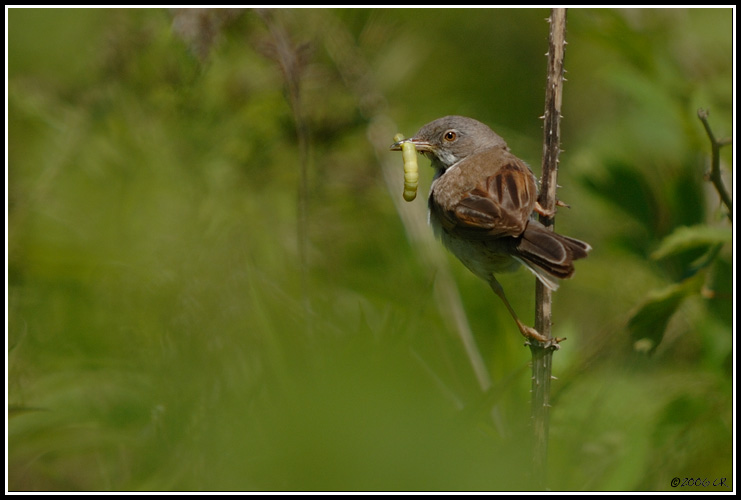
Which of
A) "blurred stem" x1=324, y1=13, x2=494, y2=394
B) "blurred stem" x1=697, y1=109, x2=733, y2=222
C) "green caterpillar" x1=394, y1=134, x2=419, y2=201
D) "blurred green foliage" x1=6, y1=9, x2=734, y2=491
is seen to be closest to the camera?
"blurred green foliage" x1=6, y1=9, x2=734, y2=491

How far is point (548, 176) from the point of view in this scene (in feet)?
7.94

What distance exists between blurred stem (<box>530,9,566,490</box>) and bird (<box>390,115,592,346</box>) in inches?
1.9

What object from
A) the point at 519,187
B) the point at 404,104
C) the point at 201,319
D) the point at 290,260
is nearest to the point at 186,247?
the point at 290,260

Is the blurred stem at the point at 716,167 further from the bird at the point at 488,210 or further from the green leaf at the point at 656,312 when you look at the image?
the bird at the point at 488,210

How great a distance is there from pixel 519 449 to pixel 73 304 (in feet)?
9.07

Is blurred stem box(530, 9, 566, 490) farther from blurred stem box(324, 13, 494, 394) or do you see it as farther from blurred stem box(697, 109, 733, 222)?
blurred stem box(324, 13, 494, 394)

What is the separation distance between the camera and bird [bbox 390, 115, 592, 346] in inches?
100

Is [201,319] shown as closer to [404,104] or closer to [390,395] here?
[390,395]

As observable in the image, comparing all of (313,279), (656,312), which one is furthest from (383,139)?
(656,312)

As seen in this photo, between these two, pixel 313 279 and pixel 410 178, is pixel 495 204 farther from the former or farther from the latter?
pixel 313 279

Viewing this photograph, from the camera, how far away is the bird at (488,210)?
254 centimetres

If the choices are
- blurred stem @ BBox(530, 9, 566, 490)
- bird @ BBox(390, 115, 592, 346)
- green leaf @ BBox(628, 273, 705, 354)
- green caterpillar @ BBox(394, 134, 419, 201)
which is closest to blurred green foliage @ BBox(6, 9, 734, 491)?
green leaf @ BBox(628, 273, 705, 354)

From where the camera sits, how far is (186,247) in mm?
3430

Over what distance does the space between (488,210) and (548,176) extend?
1.66 feet
